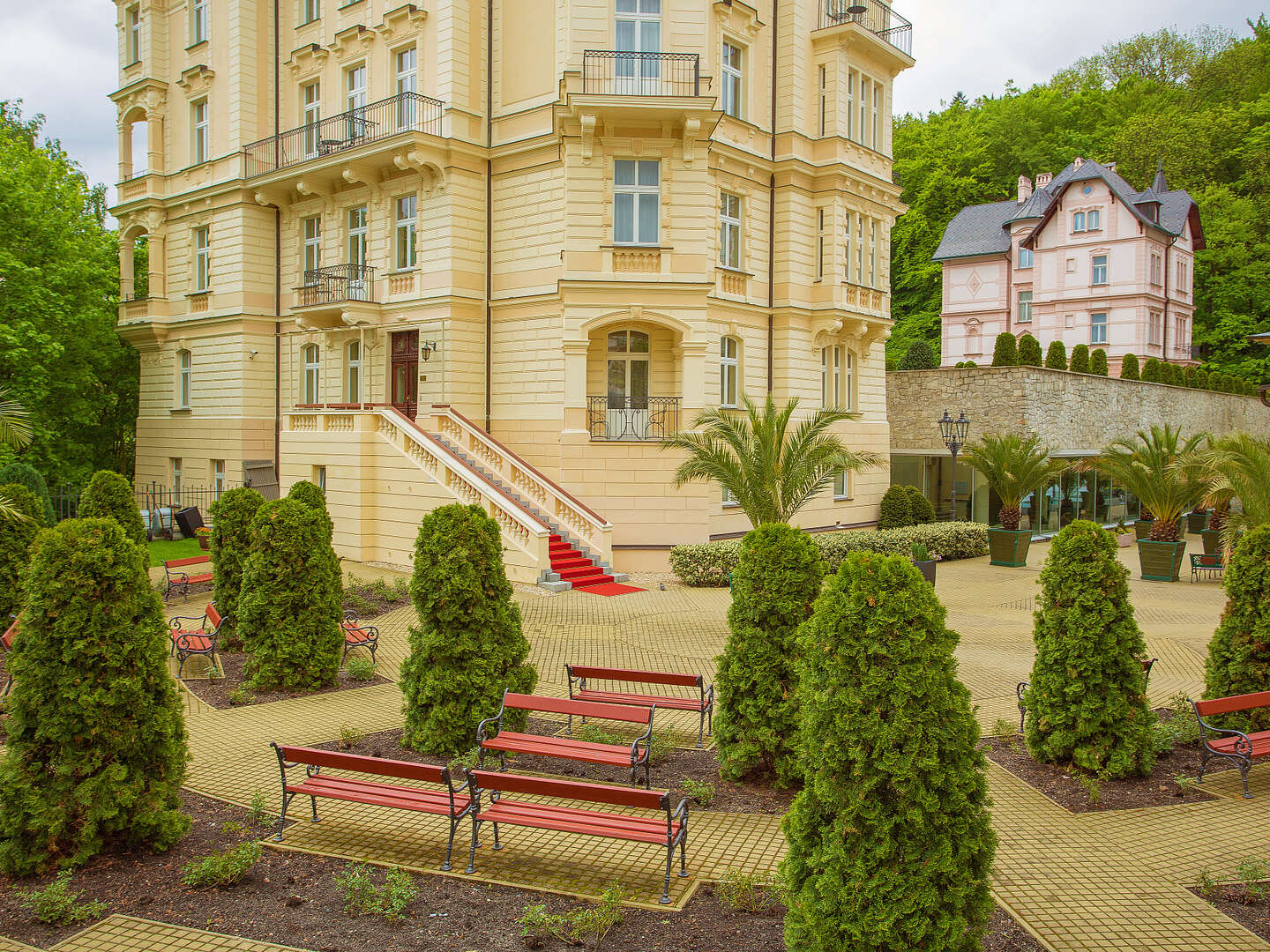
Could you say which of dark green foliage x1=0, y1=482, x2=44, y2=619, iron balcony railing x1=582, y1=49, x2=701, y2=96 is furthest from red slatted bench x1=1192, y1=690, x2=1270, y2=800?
iron balcony railing x1=582, y1=49, x2=701, y2=96

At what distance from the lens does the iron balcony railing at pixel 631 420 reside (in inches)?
918

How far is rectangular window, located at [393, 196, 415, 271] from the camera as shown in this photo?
25984 millimetres

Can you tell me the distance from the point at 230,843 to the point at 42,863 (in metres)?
1.26

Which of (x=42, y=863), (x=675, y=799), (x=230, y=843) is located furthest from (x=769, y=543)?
(x=42, y=863)

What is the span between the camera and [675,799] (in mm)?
8336

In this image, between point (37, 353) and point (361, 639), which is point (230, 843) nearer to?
point (361, 639)

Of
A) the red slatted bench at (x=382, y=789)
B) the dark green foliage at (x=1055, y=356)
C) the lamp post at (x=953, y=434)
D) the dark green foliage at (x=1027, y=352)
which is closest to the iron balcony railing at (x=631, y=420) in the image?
the lamp post at (x=953, y=434)

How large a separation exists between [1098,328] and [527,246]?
38.6 meters

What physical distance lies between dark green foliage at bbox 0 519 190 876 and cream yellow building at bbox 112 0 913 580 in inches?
497

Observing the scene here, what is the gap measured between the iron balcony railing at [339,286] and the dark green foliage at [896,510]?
16.2 metres

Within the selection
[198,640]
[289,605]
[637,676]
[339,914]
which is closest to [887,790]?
[339,914]

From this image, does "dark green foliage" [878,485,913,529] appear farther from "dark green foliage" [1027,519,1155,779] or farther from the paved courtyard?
"dark green foliage" [1027,519,1155,779]

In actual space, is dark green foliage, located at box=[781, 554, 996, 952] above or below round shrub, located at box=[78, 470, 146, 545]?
below

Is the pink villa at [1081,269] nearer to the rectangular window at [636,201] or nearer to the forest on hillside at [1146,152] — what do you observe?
the forest on hillside at [1146,152]
